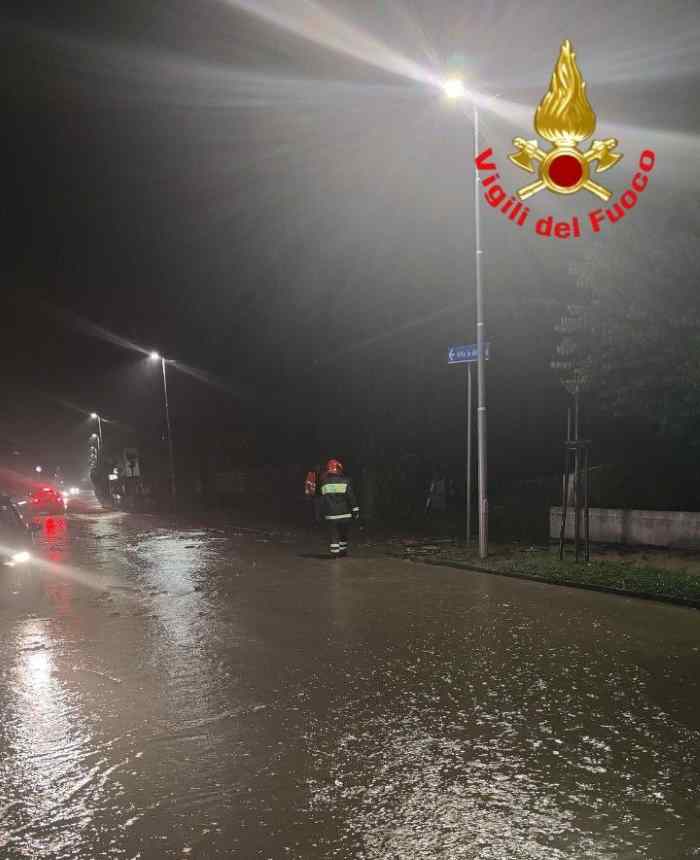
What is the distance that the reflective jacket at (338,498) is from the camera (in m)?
16.0

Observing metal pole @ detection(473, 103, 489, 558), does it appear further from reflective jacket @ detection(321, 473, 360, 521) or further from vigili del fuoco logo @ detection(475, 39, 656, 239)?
reflective jacket @ detection(321, 473, 360, 521)

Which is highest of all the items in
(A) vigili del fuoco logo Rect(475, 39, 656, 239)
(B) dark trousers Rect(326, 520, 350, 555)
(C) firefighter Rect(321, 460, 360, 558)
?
(A) vigili del fuoco logo Rect(475, 39, 656, 239)

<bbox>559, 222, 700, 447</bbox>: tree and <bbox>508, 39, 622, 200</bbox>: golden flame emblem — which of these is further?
<bbox>559, 222, 700, 447</bbox>: tree

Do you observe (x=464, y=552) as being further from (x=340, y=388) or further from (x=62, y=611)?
(x=340, y=388)

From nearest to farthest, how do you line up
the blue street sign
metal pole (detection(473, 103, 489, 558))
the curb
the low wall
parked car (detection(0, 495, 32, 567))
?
the curb
parked car (detection(0, 495, 32, 567))
the low wall
metal pole (detection(473, 103, 489, 558))
the blue street sign

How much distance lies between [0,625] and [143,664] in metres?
3.00

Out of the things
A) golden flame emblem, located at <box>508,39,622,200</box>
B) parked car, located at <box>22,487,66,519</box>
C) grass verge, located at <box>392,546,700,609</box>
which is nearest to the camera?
grass verge, located at <box>392,546,700,609</box>

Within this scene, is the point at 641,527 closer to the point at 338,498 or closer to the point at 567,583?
the point at 567,583

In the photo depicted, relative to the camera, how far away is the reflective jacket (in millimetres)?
15977

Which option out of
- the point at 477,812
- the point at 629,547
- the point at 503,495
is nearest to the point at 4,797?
the point at 477,812

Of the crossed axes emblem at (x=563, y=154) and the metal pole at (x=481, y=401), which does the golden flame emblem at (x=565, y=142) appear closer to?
the crossed axes emblem at (x=563, y=154)

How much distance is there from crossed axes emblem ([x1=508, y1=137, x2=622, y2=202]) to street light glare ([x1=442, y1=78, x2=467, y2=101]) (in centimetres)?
118

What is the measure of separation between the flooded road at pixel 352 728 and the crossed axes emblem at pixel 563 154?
6643 mm

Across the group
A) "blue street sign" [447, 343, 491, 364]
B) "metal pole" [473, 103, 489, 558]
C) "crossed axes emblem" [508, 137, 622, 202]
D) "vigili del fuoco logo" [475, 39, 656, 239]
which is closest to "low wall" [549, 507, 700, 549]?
"metal pole" [473, 103, 489, 558]
